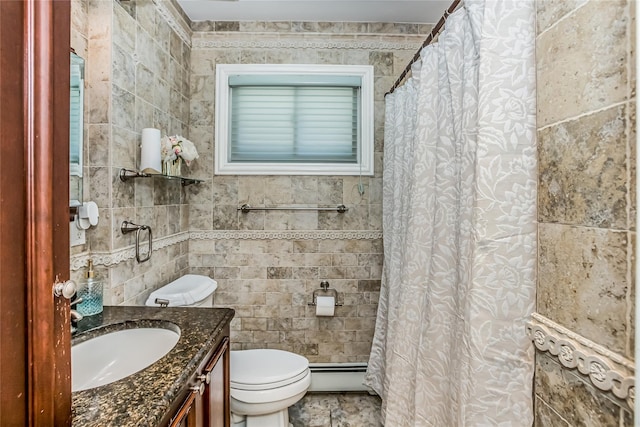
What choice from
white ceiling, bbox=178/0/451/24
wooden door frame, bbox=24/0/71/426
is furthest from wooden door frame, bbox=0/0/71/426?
white ceiling, bbox=178/0/451/24

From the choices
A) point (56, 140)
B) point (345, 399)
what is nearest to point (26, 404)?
point (56, 140)

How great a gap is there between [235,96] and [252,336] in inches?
65.4

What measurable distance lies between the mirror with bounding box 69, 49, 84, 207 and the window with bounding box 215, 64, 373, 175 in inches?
38.4

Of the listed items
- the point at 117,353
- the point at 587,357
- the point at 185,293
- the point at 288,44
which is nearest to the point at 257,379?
the point at 185,293

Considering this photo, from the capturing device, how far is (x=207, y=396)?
1095mm

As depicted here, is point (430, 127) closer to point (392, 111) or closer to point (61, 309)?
point (392, 111)

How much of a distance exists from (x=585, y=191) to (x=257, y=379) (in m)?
1.53

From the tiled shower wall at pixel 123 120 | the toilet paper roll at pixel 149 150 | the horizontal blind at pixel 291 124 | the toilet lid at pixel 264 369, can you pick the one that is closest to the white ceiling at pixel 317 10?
the tiled shower wall at pixel 123 120

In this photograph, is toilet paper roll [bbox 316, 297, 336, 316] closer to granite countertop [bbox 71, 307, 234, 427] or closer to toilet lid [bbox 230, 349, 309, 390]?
toilet lid [bbox 230, 349, 309, 390]

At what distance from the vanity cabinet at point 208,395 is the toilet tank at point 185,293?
44 centimetres

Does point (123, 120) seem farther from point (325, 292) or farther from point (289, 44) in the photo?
point (325, 292)

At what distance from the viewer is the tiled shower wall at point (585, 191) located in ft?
2.27

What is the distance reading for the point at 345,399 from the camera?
2252 mm

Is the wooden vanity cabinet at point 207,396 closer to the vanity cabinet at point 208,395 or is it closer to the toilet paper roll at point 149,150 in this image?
the vanity cabinet at point 208,395
